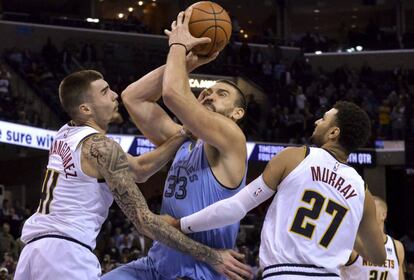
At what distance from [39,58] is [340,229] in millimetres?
18087

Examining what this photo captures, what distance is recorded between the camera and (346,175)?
4.38 meters

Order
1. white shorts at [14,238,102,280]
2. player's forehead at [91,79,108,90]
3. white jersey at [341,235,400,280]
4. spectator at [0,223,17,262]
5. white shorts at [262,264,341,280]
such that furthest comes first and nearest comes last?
spectator at [0,223,17,262], white jersey at [341,235,400,280], player's forehead at [91,79,108,90], white shorts at [14,238,102,280], white shorts at [262,264,341,280]

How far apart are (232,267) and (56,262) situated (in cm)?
95

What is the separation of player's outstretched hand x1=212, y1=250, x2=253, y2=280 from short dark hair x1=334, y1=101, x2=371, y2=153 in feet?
2.84

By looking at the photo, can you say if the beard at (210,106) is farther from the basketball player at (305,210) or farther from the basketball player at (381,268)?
the basketball player at (381,268)

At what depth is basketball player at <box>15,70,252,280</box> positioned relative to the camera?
4344 mm

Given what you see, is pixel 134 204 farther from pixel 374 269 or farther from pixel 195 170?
pixel 374 269

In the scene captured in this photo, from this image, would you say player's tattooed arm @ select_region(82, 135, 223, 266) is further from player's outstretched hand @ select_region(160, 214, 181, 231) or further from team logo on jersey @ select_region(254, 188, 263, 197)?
team logo on jersey @ select_region(254, 188, 263, 197)

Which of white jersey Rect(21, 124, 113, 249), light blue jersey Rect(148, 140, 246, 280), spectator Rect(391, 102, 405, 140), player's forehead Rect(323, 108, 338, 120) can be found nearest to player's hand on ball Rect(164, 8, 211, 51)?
light blue jersey Rect(148, 140, 246, 280)

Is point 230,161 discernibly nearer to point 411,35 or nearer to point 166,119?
point 166,119

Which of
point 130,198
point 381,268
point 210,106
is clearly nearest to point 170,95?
point 210,106

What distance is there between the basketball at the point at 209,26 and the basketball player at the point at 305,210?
0.98 m

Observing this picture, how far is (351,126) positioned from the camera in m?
4.43

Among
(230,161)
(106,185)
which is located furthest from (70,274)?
(230,161)
